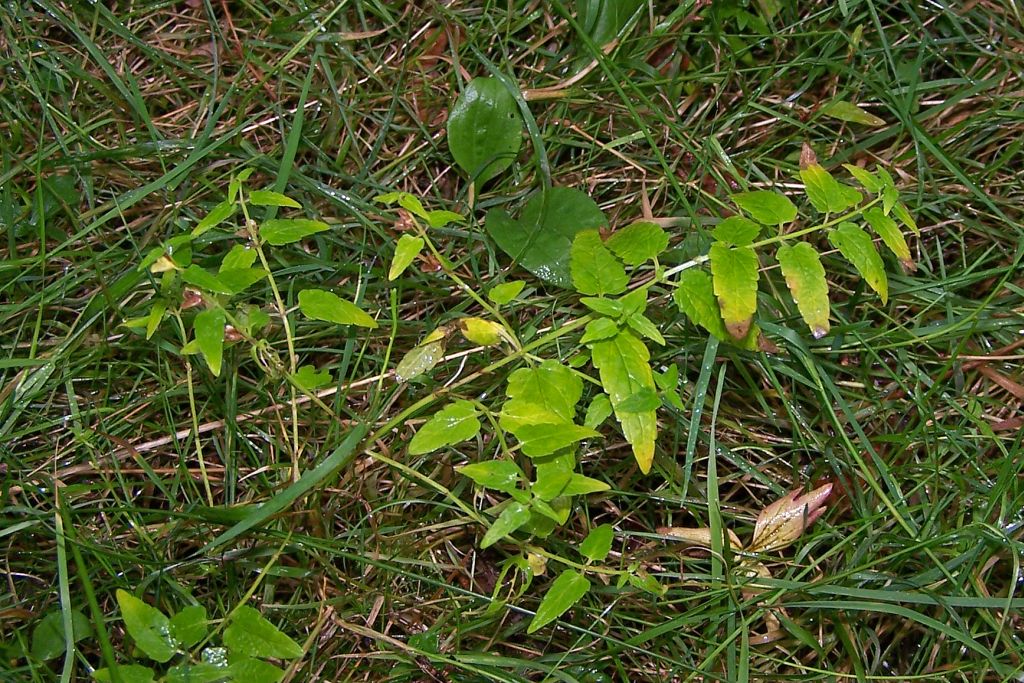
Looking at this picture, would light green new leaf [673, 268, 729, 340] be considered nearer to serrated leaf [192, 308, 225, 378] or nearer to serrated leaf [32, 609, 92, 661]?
serrated leaf [192, 308, 225, 378]

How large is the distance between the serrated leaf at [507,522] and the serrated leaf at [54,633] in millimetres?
783

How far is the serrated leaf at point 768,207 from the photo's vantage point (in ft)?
5.31

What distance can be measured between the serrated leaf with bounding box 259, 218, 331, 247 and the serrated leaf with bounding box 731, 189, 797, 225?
0.77m

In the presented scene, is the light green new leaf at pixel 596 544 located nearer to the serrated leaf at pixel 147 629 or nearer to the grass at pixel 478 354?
the grass at pixel 478 354

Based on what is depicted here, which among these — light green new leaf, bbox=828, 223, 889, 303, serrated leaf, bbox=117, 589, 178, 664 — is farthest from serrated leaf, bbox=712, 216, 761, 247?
serrated leaf, bbox=117, 589, 178, 664

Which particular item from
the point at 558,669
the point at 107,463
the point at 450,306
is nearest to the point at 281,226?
the point at 450,306

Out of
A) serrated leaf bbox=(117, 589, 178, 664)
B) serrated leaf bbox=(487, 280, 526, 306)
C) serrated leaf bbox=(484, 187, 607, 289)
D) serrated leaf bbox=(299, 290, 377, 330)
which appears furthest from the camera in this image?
serrated leaf bbox=(484, 187, 607, 289)

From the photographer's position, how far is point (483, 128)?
6.52 feet

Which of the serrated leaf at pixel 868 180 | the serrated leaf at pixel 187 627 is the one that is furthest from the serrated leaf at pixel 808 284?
the serrated leaf at pixel 187 627

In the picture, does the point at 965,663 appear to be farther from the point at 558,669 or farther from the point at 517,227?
the point at 517,227

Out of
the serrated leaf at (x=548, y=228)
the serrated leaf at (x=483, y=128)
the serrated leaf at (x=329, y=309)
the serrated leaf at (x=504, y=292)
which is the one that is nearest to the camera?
the serrated leaf at (x=329, y=309)

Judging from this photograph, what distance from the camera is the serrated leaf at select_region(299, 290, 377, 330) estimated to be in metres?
1.53

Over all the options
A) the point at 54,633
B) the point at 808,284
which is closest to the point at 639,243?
the point at 808,284

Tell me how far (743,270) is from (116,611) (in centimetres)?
131
